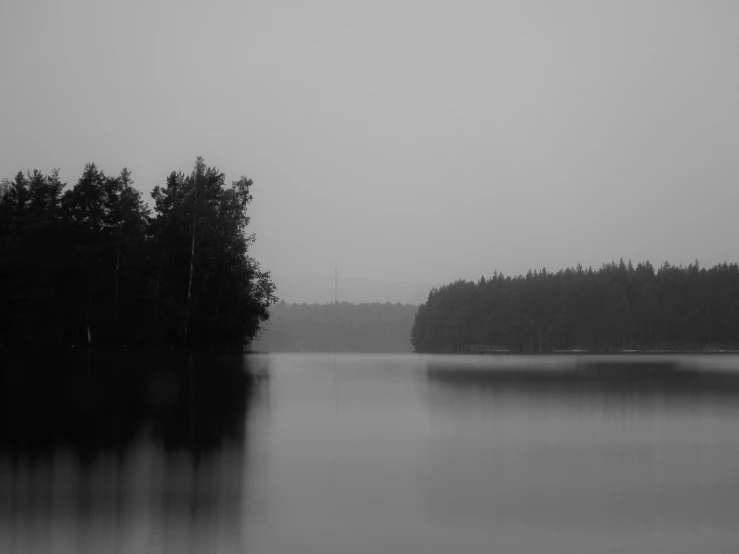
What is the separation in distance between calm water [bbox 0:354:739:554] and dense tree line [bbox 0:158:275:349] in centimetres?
4051

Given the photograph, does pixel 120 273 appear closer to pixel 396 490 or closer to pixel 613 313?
pixel 396 490

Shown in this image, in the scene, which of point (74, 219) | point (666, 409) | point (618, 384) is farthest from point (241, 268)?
point (666, 409)

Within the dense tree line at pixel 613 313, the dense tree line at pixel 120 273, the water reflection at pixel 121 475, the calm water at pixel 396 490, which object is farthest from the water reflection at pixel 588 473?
the dense tree line at pixel 613 313

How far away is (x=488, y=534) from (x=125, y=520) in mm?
3076

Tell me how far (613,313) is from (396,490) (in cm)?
13259

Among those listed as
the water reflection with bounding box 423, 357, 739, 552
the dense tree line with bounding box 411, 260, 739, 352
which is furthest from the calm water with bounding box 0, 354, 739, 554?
the dense tree line with bounding box 411, 260, 739, 352

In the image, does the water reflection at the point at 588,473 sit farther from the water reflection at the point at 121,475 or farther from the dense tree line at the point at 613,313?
the dense tree line at the point at 613,313

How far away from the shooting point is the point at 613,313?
13338 centimetres

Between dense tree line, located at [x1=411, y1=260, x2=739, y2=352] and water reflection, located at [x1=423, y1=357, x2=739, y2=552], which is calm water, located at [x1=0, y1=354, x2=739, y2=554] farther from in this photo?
dense tree line, located at [x1=411, y1=260, x2=739, y2=352]

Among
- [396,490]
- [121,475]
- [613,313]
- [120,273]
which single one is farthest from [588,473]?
[613,313]

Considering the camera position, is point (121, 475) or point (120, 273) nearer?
point (121, 475)

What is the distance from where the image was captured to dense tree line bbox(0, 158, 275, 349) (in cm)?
5225

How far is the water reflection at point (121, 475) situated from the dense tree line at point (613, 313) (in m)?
124

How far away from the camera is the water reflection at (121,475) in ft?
19.6
